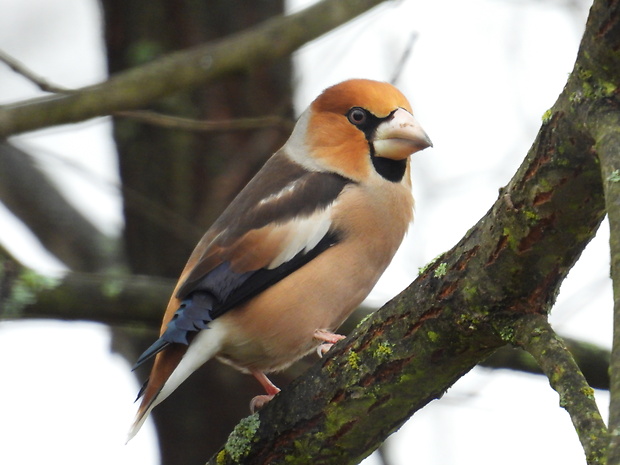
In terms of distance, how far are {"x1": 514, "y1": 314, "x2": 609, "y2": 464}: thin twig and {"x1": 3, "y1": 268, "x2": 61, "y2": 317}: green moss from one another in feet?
9.44

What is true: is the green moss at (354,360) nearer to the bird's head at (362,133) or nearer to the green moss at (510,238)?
the green moss at (510,238)

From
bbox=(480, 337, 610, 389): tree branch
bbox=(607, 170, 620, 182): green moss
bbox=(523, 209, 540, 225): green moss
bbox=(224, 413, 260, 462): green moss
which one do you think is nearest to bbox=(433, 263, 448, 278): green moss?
bbox=(523, 209, 540, 225): green moss

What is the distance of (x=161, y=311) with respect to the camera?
4.86 meters

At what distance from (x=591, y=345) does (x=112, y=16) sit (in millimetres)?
3896

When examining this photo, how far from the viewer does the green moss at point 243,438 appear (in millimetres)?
3605

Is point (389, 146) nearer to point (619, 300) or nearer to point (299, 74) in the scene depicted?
point (299, 74)

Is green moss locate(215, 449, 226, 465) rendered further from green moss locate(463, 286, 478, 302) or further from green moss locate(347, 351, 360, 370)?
green moss locate(463, 286, 478, 302)

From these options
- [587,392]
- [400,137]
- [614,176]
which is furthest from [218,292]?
[614,176]

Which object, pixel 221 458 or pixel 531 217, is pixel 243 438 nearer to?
pixel 221 458

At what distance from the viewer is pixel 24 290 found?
4766mm

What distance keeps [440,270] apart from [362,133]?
1888 millimetres

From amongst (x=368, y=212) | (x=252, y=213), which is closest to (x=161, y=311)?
(x=252, y=213)

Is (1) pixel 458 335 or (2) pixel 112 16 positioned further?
(2) pixel 112 16

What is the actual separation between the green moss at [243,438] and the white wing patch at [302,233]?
79cm
